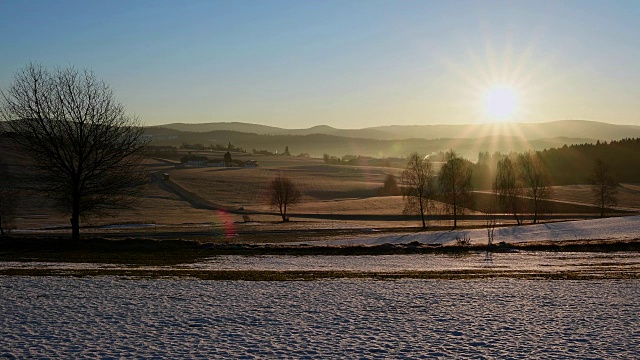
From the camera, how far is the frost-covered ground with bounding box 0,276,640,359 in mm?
13125

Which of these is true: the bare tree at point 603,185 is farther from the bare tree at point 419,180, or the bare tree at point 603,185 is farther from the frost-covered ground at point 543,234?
the frost-covered ground at point 543,234

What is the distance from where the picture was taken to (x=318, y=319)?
16094 millimetres

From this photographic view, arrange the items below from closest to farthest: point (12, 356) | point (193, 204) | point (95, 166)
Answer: point (12, 356)
point (95, 166)
point (193, 204)

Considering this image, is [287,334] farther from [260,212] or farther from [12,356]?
[260,212]

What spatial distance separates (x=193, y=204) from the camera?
110 metres

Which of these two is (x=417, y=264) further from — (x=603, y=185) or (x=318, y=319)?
(x=603, y=185)

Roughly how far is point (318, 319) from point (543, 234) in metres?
38.8

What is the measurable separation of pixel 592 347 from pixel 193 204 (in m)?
101

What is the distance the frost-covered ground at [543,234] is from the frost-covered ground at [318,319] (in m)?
24.7

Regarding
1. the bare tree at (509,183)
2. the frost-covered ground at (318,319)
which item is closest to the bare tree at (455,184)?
the bare tree at (509,183)

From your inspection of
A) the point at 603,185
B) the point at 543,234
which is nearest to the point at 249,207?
the point at 603,185

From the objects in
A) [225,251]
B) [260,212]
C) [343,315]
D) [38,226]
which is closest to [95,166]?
[225,251]

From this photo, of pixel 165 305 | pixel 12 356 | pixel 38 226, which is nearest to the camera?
pixel 12 356

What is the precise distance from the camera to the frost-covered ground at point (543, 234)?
4594 cm
